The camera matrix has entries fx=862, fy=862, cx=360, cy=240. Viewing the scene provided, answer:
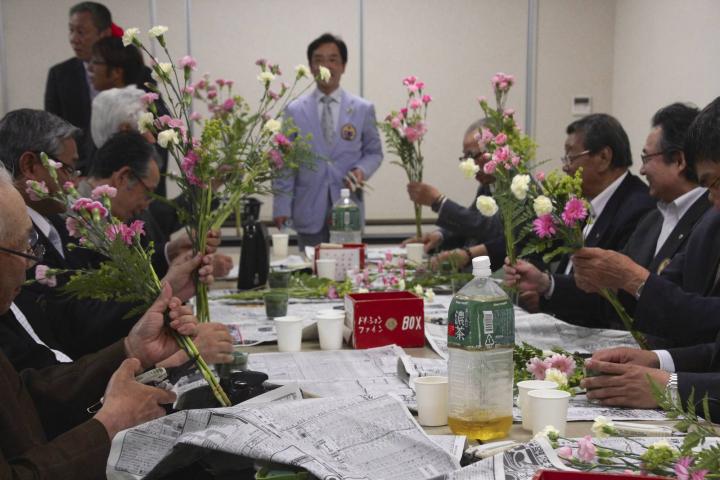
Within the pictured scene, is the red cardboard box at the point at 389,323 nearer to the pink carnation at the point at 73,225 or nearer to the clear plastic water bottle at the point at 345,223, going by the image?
the pink carnation at the point at 73,225

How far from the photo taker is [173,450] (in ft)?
4.17

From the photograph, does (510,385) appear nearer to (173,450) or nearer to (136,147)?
(173,450)

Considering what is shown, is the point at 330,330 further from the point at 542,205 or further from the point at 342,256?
the point at 342,256

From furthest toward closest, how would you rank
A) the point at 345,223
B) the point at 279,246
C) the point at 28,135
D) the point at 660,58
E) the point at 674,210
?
the point at 660,58 → the point at 279,246 → the point at 345,223 → the point at 674,210 → the point at 28,135

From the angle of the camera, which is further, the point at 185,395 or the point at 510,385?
the point at 185,395

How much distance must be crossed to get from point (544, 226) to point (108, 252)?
92 centimetres

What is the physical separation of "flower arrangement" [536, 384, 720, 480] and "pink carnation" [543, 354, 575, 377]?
0.35 metres

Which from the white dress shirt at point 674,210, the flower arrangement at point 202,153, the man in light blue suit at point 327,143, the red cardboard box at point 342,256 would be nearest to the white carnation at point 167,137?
the flower arrangement at point 202,153

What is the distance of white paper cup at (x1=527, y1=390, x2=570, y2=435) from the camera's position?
147 cm

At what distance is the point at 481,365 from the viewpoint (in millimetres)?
1465

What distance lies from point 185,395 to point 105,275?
285mm

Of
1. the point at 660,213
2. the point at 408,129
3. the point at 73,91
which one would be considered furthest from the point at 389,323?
the point at 73,91

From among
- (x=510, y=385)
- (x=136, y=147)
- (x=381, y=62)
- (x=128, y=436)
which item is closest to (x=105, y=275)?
(x=128, y=436)

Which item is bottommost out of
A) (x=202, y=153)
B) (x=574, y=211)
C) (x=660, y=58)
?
(x=574, y=211)
